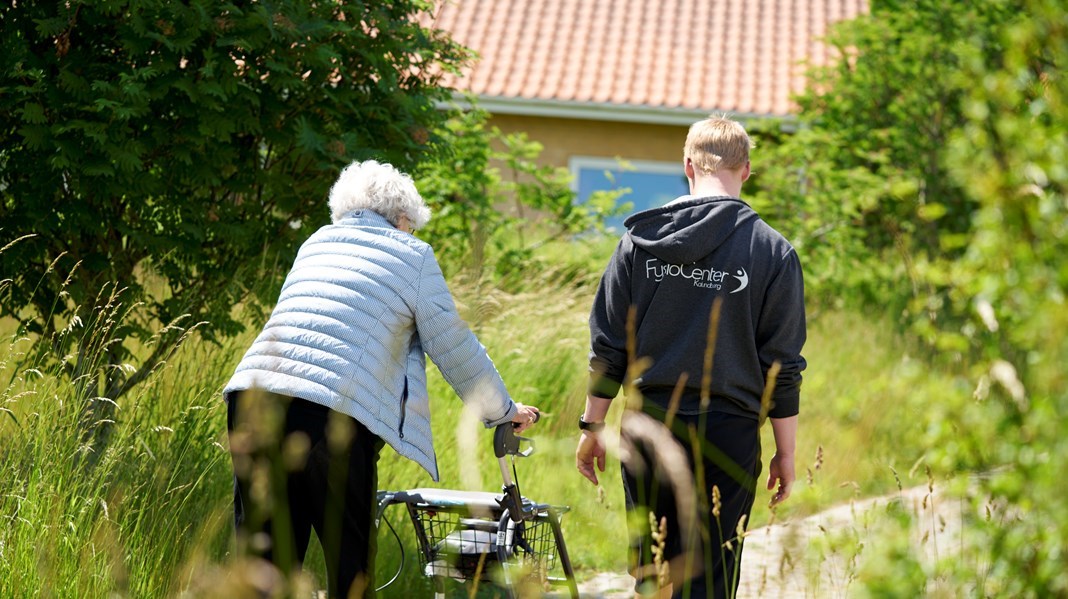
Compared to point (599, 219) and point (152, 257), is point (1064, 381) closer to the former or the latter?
point (152, 257)

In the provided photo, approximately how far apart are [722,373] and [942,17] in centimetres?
936

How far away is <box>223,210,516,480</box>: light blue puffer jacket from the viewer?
393 centimetres

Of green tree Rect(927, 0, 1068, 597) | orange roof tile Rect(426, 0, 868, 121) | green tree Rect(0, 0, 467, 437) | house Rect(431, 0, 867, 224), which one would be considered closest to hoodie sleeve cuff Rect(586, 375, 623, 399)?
green tree Rect(0, 0, 467, 437)

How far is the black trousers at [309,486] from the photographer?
388cm

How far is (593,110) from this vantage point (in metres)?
15.9

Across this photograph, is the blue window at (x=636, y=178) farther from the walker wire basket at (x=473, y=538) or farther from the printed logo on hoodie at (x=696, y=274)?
the printed logo on hoodie at (x=696, y=274)

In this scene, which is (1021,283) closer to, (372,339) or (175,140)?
(372,339)

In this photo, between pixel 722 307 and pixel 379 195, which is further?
pixel 379 195

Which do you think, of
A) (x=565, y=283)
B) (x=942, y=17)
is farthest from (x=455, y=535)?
(x=942, y=17)

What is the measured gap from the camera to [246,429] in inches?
149

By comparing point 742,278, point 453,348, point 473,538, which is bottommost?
point 473,538

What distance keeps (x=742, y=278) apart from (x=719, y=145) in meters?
0.47

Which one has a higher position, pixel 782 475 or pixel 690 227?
pixel 690 227

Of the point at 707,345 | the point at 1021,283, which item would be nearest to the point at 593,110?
the point at 707,345
